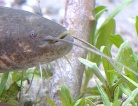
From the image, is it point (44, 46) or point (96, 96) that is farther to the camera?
point (96, 96)

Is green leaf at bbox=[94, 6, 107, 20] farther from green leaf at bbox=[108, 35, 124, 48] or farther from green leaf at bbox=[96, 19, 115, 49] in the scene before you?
green leaf at bbox=[108, 35, 124, 48]

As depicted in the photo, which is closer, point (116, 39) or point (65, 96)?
point (65, 96)

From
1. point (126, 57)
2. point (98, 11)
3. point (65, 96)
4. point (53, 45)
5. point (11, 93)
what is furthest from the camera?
point (98, 11)

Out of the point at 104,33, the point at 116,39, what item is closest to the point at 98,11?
the point at 104,33

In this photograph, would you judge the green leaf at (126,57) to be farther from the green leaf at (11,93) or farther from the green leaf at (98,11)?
the green leaf at (11,93)

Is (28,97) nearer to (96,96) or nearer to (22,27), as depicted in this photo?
(96,96)

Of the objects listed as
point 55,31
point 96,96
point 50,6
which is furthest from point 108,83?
point 50,6

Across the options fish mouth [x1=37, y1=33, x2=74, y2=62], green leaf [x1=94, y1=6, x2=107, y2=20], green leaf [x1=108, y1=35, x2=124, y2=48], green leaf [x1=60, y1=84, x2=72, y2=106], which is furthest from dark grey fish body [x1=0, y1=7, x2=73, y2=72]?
green leaf [x1=94, y1=6, x2=107, y2=20]

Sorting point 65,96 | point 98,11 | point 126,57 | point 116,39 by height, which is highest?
point 98,11

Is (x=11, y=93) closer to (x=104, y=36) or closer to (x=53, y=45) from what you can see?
(x=53, y=45)
